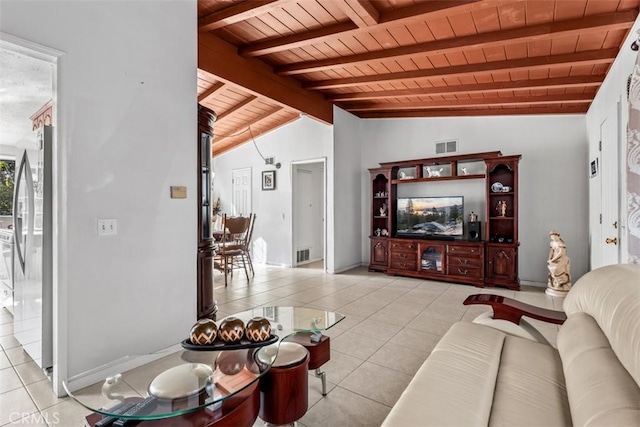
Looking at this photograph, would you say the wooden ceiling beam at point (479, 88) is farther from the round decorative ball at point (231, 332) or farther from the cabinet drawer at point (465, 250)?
the round decorative ball at point (231, 332)

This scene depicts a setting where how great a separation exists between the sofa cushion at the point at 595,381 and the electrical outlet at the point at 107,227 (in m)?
2.66

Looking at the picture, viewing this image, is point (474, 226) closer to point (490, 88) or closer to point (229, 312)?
point (490, 88)

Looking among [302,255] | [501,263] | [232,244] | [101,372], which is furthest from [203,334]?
[302,255]

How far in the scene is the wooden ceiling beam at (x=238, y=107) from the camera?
518 cm

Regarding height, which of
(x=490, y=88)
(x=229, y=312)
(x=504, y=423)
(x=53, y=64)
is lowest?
(x=229, y=312)

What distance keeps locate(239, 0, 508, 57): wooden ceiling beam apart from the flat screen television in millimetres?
3065

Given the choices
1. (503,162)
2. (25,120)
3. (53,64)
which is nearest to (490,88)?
(503,162)

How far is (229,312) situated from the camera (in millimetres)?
3734

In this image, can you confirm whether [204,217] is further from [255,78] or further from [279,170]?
[279,170]

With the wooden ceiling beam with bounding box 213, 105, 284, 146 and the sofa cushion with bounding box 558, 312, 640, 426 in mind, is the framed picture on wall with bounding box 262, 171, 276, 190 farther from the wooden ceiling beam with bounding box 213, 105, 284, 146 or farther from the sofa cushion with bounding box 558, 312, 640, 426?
the sofa cushion with bounding box 558, 312, 640, 426

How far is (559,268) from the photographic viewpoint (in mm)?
4297

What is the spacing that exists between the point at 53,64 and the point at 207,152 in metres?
1.36

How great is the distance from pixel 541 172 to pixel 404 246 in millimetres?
2325

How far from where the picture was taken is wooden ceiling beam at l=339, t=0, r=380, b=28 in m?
2.72
